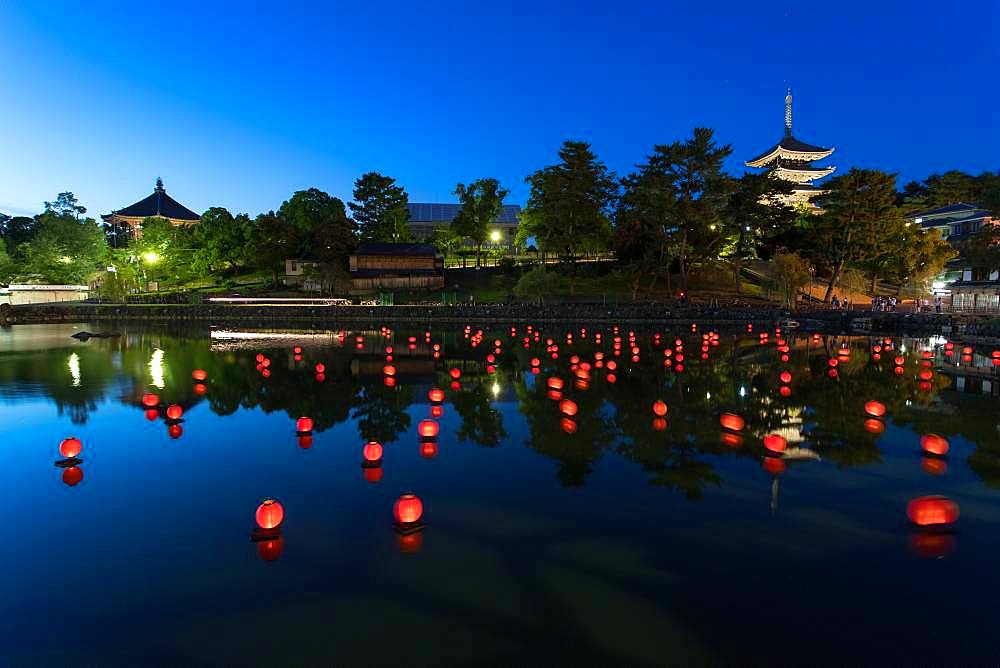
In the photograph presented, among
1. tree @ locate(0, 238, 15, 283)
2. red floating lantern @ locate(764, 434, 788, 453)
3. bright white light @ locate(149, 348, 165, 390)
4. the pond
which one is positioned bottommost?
the pond

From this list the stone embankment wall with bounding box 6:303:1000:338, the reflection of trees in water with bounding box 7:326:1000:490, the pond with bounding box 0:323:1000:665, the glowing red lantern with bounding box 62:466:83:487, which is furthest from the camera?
the stone embankment wall with bounding box 6:303:1000:338

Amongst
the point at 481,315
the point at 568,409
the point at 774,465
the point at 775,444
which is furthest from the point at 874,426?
the point at 481,315

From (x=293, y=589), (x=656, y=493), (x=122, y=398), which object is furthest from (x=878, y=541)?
(x=122, y=398)

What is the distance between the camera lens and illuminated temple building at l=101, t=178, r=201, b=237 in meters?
86.4

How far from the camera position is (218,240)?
69.6m

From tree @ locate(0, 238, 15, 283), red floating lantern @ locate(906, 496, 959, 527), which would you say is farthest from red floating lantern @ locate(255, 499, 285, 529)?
tree @ locate(0, 238, 15, 283)

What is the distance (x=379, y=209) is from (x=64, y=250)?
37.7m

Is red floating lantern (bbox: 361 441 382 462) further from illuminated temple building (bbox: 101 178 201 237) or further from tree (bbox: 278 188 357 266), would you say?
illuminated temple building (bbox: 101 178 201 237)

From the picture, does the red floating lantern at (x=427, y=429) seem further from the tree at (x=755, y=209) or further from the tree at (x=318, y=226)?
the tree at (x=318, y=226)

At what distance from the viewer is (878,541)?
780 centimetres

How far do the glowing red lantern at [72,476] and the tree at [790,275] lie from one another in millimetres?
50415

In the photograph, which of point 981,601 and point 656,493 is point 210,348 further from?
point 981,601

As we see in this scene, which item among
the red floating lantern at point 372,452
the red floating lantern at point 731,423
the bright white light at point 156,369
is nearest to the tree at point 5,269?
the bright white light at point 156,369

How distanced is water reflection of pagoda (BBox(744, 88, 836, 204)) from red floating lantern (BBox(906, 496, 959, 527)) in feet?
220
